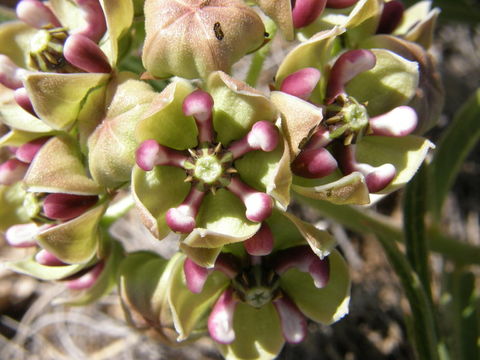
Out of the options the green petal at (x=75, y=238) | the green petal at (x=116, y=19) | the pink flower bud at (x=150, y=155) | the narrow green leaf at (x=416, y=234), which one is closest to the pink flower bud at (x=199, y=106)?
the pink flower bud at (x=150, y=155)

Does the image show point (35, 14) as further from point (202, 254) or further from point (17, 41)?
point (202, 254)

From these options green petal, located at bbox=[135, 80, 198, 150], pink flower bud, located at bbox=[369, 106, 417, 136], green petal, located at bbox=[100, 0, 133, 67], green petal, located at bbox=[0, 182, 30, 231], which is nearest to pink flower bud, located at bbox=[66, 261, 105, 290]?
green petal, located at bbox=[0, 182, 30, 231]

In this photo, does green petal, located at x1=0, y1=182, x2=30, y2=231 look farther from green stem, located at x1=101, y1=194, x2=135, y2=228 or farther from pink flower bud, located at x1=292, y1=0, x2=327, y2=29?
pink flower bud, located at x1=292, y1=0, x2=327, y2=29

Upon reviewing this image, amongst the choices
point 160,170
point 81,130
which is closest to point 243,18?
point 160,170

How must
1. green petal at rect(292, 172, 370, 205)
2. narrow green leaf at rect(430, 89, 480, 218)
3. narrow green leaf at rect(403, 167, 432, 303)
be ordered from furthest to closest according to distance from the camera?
narrow green leaf at rect(430, 89, 480, 218)
narrow green leaf at rect(403, 167, 432, 303)
green petal at rect(292, 172, 370, 205)

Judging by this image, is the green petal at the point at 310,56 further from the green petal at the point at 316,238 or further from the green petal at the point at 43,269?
the green petal at the point at 43,269

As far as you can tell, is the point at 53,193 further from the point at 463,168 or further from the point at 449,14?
the point at 463,168
